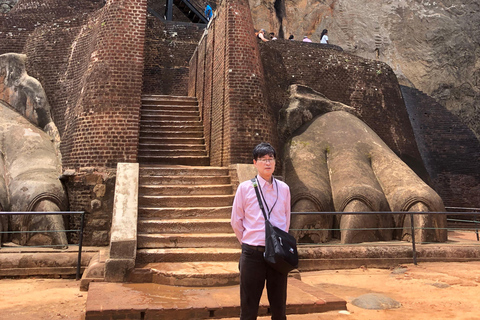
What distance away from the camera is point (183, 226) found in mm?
6625

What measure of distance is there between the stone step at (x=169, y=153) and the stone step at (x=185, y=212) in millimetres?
3291

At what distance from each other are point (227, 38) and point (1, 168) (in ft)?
20.1

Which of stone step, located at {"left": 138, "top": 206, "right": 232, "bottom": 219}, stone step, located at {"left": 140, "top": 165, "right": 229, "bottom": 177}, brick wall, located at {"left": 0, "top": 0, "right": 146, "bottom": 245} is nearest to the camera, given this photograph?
stone step, located at {"left": 138, "top": 206, "right": 232, "bottom": 219}

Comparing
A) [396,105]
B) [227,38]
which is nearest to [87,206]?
[227,38]

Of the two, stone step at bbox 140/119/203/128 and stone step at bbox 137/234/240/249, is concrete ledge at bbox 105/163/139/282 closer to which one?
stone step at bbox 137/234/240/249

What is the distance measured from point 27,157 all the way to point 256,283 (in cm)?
834

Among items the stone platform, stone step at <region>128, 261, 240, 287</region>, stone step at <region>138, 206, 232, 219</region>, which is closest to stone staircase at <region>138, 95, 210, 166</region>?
stone step at <region>138, 206, 232, 219</region>

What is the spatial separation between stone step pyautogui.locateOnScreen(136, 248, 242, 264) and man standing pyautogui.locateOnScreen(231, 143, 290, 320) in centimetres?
289

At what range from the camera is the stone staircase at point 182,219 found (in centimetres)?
539

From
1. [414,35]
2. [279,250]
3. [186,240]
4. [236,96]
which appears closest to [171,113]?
[236,96]

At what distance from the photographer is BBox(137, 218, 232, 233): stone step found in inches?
256

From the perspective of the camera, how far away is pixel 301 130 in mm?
11086

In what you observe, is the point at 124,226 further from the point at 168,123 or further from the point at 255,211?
the point at 168,123

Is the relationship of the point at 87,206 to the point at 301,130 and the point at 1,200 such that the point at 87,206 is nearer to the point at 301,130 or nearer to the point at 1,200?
the point at 1,200
